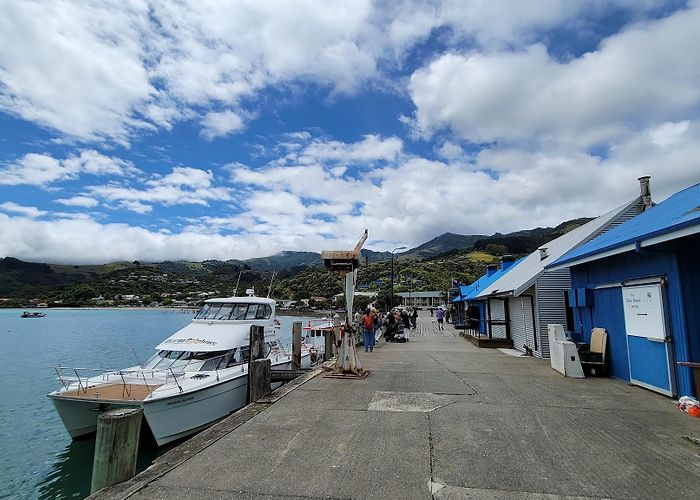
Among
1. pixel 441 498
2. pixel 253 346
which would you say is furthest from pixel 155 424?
pixel 441 498

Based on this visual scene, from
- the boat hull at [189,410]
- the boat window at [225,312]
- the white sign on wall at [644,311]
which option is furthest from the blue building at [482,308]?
the boat hull at [189,410]

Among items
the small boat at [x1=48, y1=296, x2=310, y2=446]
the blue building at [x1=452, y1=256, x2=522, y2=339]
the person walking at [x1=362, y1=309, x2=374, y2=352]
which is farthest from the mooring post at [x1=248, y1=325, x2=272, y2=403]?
the blue building at [x1=452, y1=256, x2=522, y2=339]

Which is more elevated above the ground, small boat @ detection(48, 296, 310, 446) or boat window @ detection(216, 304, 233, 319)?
boat window @ detection(216, 304, 233, 319)

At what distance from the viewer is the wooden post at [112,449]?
4320 mm

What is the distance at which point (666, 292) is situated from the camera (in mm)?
7211

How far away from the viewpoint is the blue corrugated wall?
6836 mm

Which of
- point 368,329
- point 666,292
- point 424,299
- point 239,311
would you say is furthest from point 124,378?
point 424,299

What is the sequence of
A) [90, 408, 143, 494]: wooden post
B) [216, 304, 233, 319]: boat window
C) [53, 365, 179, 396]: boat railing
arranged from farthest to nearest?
[216, 304, 233, 319]: boat window
[53, 365, 179, 396]: boat railing
[90, 408, 143, 494]: wooden post

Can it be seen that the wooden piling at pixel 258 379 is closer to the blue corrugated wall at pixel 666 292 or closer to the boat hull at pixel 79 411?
the boat hull at pixel 79 411

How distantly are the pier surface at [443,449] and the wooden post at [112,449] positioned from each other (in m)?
0.17

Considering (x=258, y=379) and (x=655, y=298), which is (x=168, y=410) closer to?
(x=258, y=379)

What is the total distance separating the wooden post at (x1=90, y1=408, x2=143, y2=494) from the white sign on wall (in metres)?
8.38

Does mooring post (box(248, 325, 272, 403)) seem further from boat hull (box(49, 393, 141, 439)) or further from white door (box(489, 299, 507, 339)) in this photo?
white door (box(489, 299, 507, 339))

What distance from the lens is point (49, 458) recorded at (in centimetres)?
1045
